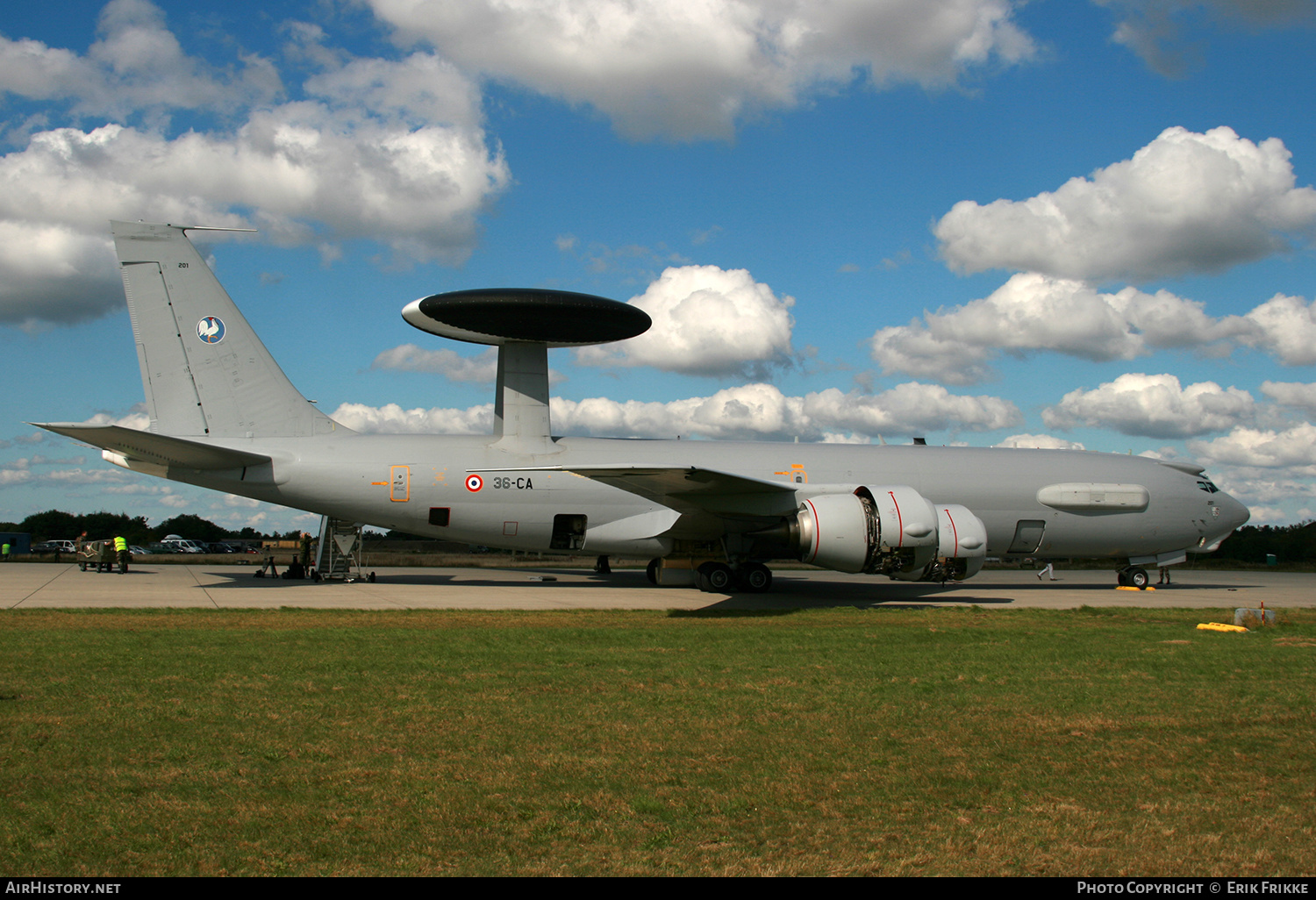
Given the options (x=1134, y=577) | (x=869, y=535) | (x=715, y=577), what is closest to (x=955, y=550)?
(x=869, y=535)

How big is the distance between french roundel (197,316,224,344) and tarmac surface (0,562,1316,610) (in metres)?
5.42

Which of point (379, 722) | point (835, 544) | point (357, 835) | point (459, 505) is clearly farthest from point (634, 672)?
point (459, 505)

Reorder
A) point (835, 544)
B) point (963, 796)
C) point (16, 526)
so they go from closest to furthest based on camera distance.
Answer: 1. point (963, 796)
2. point (835, 544)
3. point (16, 526)

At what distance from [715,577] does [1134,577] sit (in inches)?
473

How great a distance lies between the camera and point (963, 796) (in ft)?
14.1

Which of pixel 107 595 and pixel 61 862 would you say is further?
pixel 107 595

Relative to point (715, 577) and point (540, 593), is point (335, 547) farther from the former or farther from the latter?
point (715, 577)

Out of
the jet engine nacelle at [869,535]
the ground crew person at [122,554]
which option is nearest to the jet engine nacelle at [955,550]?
the jet engine nacelle at [869,535]

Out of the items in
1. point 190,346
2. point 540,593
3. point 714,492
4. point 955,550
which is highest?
point 190,346

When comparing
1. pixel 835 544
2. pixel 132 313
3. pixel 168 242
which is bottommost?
pixel 835 544

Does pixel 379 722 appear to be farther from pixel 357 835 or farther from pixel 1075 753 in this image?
pixel 1075 753

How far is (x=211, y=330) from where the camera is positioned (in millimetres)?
18625

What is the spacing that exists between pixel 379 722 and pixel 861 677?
4262 millimetres
